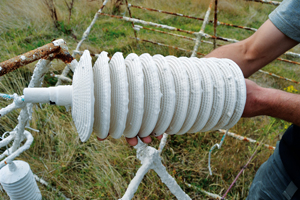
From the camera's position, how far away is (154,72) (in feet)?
2.95

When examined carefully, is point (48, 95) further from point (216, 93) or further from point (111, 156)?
point (111, 156)

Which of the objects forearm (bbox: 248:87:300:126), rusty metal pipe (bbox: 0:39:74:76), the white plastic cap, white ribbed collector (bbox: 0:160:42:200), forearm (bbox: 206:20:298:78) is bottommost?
white ribbed collector (bbox: 0:160:42:200)

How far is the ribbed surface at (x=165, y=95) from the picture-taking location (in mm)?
908

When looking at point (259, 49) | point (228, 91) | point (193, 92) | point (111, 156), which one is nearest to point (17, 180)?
point (111, 156)

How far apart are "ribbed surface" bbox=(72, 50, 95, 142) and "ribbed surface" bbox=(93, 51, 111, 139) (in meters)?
0.05

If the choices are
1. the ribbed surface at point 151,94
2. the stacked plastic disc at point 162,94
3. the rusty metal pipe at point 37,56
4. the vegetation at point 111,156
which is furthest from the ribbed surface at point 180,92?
the vegetation at point 111,156

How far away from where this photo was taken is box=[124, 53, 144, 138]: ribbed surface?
0.86 metres

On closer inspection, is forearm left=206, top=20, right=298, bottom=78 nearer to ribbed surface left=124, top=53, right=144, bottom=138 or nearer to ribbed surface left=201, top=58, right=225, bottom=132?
ribbed surface left=201, top=58, right=225, bottom=132

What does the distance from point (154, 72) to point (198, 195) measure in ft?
5.14

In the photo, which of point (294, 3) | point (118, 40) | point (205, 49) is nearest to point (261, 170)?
point (294, 3)

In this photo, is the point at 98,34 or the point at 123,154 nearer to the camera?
the point at 123,154

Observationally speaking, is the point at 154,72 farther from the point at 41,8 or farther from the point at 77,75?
the point at 41,8

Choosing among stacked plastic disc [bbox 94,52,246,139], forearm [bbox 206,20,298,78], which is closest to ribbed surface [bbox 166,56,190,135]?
stacked plastic disc [bbox 94,52,246,139]

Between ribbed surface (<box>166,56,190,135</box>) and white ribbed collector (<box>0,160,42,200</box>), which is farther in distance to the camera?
white ribbed collector (<box>0,160,42,200</box>)
